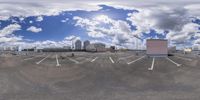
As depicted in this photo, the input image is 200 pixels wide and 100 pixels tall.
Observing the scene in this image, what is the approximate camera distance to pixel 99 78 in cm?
3195

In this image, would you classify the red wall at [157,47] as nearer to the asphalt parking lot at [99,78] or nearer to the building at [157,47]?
the building at [157,47]

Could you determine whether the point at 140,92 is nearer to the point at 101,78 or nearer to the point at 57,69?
the point at 101,78

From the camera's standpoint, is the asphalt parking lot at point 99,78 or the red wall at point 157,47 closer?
the asphalt parking lot at point 99,78

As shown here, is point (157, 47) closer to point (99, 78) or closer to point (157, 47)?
point (157, 47)

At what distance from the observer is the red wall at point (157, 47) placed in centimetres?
3731

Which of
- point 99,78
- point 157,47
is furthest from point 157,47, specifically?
point 99,78

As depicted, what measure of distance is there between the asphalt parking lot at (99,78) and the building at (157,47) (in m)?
0.54

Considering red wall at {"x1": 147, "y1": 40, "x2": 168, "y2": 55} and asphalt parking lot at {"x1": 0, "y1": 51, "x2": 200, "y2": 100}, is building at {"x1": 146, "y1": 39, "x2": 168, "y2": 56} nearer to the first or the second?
red wall at {"x1": 147, "y1": 40, "x2": 168, "y2": 55}

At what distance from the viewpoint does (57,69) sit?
111ft

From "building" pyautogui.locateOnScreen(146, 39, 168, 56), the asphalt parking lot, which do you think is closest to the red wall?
"building" pyautogui.locateOnScreen(146, 39, 168, 56)

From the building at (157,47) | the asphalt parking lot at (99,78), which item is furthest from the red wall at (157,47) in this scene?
the asphalt parking lot at (99,78)

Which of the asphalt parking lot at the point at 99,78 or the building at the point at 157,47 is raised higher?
the building at the point at 157,47

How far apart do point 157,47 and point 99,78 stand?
8677 mm

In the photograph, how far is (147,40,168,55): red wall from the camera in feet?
122
